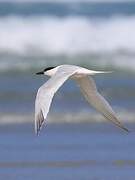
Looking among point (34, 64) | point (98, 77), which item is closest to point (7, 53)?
point (34, 64)

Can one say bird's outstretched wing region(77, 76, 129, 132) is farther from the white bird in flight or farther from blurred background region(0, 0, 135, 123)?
blurred background region(0, 0, 135, 123)

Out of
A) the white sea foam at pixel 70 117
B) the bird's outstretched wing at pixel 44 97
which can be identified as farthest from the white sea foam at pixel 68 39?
the bird's outstretched wing at pixel 44 97

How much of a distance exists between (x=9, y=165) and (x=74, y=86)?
5219 millimetres

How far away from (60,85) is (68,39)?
12.0 meters

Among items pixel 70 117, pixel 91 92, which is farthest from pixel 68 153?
pixel 70 117

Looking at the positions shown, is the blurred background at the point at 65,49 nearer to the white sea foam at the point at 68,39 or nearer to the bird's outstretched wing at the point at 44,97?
the white sea foam at the point at 68,39

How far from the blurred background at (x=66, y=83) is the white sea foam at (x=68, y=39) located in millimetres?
15

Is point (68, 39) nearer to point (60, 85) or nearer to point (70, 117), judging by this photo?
point (70, 117)

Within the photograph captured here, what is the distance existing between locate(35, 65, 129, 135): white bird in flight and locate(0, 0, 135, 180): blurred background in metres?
1.01

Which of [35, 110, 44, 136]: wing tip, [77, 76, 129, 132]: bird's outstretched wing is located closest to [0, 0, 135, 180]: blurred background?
[77, 76, 129, 132]: bird's outstretched wing

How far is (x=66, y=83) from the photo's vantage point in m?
15.9

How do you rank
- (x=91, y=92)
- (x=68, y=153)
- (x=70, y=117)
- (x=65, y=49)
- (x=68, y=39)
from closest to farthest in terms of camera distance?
(x=91, y=92)
(x=68, y=153)
(x=70, y=117)
(x=65, y=49)
(x=68, y=39)

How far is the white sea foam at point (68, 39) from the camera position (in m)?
18.4

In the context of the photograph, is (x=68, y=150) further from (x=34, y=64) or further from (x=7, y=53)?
(x=7, y=53)
